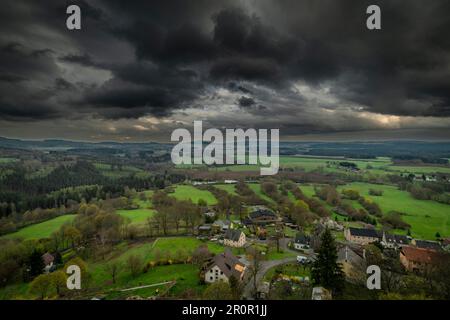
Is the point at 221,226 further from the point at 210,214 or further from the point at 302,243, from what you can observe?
the point at 302,243

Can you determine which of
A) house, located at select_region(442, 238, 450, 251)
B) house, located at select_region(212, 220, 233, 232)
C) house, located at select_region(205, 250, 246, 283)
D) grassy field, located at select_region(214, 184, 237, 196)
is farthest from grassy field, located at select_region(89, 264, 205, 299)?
grassy field, located at select_region(214, 184, 237, 196)

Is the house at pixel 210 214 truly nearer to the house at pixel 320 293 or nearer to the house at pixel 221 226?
the house at pixel 221 226

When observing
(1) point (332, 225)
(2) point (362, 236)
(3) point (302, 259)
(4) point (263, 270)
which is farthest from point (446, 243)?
(4) point (263, 270)

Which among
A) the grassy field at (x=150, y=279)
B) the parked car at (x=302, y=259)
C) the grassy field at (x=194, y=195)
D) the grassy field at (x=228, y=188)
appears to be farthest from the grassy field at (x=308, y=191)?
the grassy field at (x=150, y=279)

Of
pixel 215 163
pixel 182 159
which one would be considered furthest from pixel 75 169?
pixel 215 163

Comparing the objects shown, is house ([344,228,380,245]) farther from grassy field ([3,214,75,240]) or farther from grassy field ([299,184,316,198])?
grassy field ([3,214,75,240])
